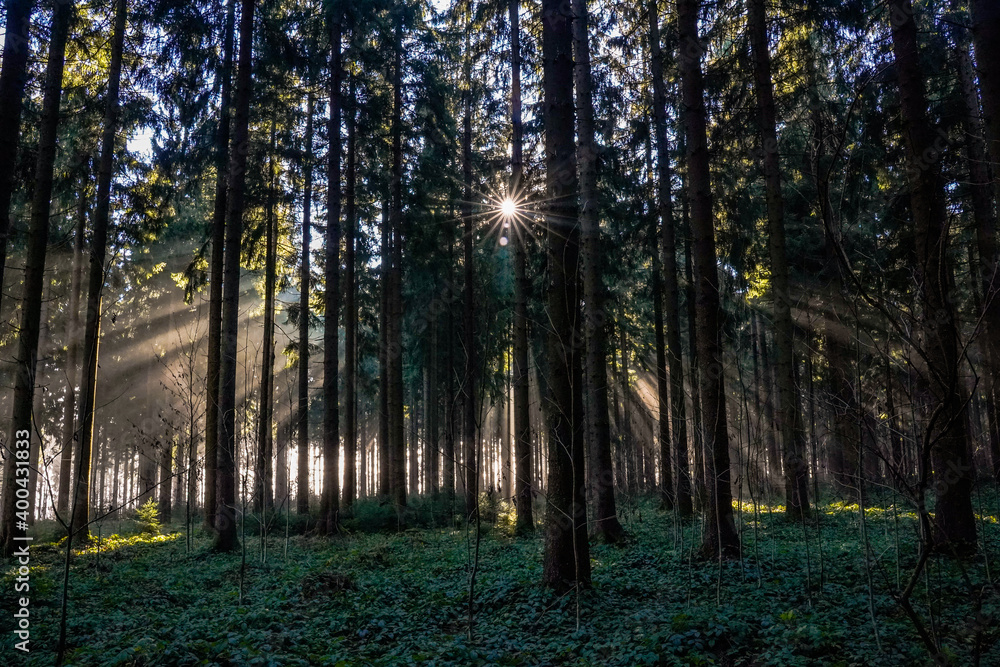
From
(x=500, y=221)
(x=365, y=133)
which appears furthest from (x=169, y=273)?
(x=500, y=221)

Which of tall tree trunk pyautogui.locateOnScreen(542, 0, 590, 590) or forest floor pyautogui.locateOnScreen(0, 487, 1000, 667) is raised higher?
tall tree trunk pyautogui.locateOnScreen(542, 0, 590, 590)

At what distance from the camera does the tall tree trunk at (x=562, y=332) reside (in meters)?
6.44

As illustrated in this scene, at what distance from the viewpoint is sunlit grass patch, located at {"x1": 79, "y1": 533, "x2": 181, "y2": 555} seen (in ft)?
34.5

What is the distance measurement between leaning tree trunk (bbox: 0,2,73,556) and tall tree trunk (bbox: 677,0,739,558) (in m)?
9.94

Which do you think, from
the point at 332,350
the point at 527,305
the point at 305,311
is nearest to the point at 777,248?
the point at 527,305

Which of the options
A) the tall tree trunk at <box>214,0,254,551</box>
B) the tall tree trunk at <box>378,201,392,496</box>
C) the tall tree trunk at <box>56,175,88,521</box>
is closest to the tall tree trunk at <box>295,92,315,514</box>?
the tall tree trunk at <box>378,201,392,496</box>

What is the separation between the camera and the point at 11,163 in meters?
6.91

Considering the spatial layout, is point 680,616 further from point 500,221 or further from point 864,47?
point 500,221

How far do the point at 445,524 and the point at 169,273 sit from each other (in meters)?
16.6

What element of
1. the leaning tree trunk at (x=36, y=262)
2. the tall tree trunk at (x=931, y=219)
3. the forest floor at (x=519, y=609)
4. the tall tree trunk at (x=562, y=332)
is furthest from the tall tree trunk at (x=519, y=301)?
the leaning tree trunk at (x=36, y=262)

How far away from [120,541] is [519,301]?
10.0 m

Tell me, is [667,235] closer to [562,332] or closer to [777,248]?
[777,248]

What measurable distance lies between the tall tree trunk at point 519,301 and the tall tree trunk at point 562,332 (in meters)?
3.76

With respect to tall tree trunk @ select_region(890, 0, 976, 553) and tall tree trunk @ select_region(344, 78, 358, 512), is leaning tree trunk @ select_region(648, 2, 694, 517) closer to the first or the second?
tall tree trunk @ select_region(890, 0, 976, 553)
